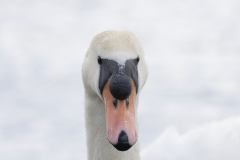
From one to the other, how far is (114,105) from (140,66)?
3.40 feet

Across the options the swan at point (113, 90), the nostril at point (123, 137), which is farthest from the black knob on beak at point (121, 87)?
the nostril at point (123, 137)

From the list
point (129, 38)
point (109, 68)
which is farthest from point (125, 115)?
point (129, 38)

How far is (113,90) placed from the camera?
8.01m

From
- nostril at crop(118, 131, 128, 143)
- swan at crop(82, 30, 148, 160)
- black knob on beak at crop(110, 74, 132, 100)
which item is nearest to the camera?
nostril at crop(118, 131, 128, 143)

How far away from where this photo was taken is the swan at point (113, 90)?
7.78 metres

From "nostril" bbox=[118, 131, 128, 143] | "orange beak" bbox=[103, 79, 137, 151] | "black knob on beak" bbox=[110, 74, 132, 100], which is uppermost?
"black knob on beak" bbox=[110, 74, 132, 100]

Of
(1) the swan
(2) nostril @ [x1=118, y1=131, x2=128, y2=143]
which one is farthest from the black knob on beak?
(2) nostril @ [x1=118, y1=131, x2=128, y2=143]

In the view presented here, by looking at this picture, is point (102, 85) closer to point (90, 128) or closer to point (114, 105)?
point (114, 105)

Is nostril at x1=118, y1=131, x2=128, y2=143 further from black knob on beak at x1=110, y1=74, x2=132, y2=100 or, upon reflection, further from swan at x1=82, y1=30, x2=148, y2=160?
black knob on beak at x1=110, y1=74, x2=132, y2=100

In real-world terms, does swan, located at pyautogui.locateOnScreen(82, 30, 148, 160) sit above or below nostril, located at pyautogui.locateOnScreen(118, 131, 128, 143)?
above

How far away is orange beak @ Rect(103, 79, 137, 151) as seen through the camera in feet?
24.7

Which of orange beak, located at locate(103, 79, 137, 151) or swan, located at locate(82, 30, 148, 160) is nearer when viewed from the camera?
orange beak, located at locate(103, 79, 137, 151)

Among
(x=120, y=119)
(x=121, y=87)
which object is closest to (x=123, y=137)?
(x=120, y=119)

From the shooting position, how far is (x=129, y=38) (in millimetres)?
8664
